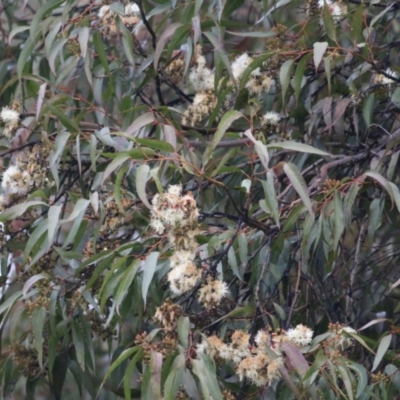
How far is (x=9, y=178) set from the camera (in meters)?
1.73

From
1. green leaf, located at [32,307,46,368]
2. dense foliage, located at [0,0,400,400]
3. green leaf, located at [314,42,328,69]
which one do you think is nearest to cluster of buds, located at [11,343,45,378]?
dense foliage, located at [0,0,400,400]

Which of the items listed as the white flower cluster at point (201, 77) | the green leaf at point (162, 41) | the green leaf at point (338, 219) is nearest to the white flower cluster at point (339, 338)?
the green leaf at point (338, 219)

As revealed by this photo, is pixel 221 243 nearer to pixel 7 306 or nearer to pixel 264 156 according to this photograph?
pixel 264 156

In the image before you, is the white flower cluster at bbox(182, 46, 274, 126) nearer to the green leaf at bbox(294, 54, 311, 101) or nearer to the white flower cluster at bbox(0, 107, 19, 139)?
the green leaf at bbox(294, 54, 311, 101)

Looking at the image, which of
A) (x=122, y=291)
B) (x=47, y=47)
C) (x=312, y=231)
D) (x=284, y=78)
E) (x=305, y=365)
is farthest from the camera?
(x=47, y=47)

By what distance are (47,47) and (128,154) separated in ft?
1.62

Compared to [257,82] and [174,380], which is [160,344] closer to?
[174,380]

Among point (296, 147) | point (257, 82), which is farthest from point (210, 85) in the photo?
point (296, 147)

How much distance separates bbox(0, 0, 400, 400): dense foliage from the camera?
1405 mm

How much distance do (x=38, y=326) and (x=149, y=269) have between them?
1.00 feet

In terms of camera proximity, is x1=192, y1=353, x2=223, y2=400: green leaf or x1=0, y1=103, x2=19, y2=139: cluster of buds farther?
x1=0, y1=103, x2=19, y2=139: cluster of buds

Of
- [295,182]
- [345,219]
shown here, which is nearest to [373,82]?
[345,219]

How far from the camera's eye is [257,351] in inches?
54.2

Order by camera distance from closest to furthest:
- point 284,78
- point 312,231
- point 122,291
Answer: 1. point 122,291
2. point 312,231
3. point 284,78
